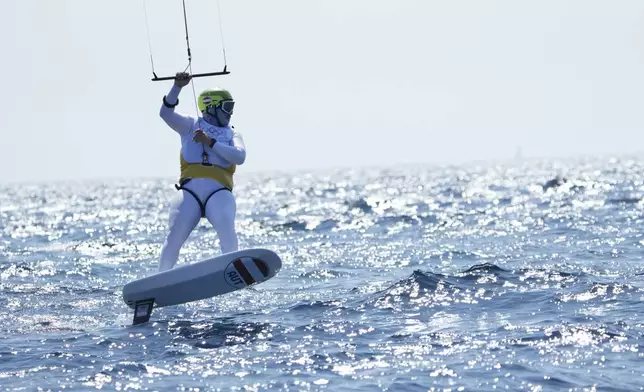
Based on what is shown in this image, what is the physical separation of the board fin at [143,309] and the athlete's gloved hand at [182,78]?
2.78 meters

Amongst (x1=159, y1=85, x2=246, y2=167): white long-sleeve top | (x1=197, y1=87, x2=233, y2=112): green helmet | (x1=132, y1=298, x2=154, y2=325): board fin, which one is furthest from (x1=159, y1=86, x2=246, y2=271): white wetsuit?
(x1=132, y1=298, x2=154, y2=325): board fin

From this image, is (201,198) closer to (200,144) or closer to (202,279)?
(200,144)

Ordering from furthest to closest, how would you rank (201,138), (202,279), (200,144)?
(200,144) < (201,138) < (202,279)

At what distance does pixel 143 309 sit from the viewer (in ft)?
41.2

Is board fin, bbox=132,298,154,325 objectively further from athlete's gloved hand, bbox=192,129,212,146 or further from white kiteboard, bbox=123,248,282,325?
athlete's gloved hand, bbox=192,129,212,146

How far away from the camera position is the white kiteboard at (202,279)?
1228 centimetres

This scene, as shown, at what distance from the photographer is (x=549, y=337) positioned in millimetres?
10602

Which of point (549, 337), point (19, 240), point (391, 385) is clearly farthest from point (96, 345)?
point (19, 240)

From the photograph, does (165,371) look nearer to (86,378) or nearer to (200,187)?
(86,378)

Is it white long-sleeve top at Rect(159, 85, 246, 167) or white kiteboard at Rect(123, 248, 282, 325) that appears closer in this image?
white kiteboard at Rect(123, 248, 282, 325)

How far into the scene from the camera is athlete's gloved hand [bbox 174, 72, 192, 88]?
41.1 ft

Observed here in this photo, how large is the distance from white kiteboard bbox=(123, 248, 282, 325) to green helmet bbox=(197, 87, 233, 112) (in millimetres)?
2182

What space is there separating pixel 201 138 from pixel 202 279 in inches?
71.5

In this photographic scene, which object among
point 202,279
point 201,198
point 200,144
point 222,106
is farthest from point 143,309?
point 222,106
